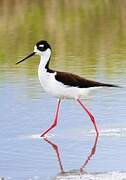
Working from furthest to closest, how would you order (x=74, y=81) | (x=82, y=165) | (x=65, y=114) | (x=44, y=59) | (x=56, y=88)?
1. (x=65, y=114)
2. (x=44, y=59)
3. (x=74, y=81)
4. (x=56, y=88)
5. (x=82, y=165)

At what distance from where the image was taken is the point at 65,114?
12.2 m

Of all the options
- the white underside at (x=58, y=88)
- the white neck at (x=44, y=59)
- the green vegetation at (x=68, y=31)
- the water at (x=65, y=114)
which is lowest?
the green vegetation at (x=68, y=31)

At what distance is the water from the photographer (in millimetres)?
8750

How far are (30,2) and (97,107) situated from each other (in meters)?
31.5

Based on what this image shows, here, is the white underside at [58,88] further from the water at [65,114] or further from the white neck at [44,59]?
the water at [65,114]

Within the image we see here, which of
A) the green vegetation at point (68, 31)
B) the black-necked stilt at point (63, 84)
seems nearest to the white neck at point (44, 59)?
the black-necked stilt at point (63, 84)

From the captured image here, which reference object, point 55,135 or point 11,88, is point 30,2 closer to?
point 11,88

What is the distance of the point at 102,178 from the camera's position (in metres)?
7.72

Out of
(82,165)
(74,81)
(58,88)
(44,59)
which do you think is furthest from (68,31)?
(82,165)

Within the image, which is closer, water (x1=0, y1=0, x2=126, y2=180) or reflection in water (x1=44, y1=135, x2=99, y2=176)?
reflection in water (x1=44, y1=135, x2=99, y2=176)

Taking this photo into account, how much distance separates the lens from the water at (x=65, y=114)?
875 cm

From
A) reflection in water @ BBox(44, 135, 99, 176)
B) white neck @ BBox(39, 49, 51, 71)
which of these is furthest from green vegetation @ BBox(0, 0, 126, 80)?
reflection in water @ BBox(44, 135, 99, 176)

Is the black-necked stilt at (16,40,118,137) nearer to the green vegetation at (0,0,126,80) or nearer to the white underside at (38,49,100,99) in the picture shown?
the white underside at (38,49,100,99)

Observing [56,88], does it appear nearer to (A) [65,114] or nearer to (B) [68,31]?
(A) [65,114]
